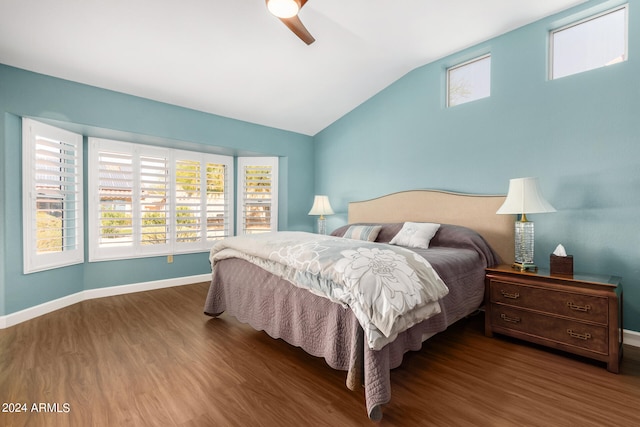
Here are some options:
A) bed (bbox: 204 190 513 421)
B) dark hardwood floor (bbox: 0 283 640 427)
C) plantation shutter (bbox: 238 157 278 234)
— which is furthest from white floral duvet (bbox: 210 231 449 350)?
plantation shutter (bbox: 238 157 278 234)

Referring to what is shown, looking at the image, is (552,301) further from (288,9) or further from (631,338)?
(288,9)

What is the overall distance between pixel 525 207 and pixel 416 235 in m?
1.03

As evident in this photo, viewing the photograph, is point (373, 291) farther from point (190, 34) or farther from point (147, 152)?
point (147, 152)

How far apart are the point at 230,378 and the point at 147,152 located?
11.4 feet

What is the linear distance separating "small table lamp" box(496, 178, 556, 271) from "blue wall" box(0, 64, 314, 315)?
3416 millimetres

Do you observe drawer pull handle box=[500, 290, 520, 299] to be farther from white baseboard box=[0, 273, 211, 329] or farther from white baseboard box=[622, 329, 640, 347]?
white baseboard box=[0, 273, 211, 329]

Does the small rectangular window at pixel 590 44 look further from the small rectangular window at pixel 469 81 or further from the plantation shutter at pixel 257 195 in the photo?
the plantation shutter at pixel 257 195

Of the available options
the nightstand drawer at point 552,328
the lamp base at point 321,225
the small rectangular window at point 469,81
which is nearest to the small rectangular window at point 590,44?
the small rectangular window at point 469,81

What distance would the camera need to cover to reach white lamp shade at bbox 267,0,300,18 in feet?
6.45

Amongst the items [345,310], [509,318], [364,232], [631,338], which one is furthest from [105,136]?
[631,338]

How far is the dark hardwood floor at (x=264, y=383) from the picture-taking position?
61.1 inches

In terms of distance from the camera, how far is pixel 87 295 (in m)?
→ 3.66

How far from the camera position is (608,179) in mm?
2543

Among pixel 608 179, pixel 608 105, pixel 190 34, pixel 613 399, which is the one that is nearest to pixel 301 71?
pixel 190 34
